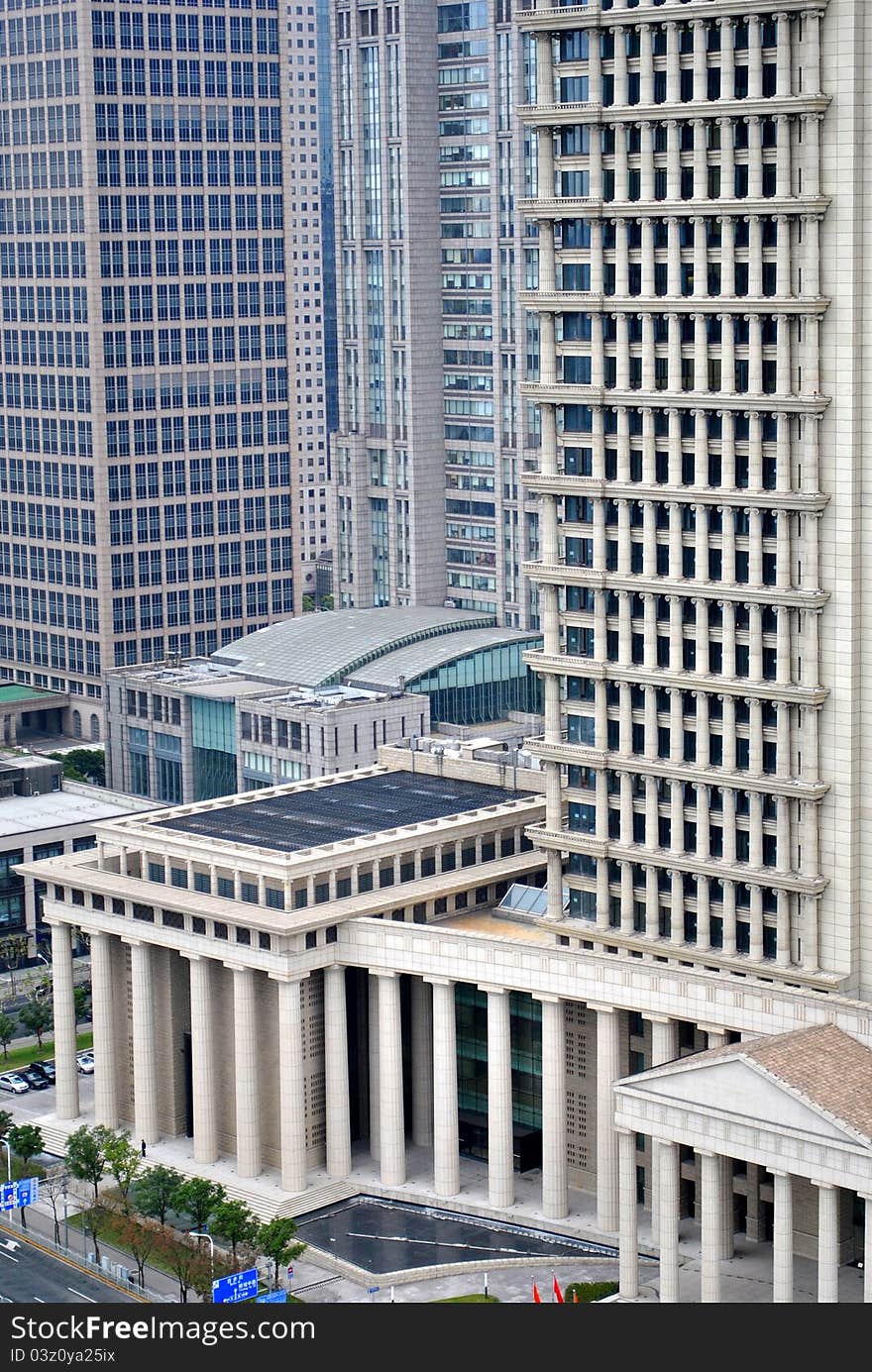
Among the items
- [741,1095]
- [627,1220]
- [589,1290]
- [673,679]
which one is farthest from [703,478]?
[589,1290]

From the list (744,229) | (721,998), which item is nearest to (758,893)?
(721,998)

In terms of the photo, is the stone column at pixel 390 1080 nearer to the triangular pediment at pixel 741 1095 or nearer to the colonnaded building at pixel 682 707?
the colonnaded building at pixel 682 707

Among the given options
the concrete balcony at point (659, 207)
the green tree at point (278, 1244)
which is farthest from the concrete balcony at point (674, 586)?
the green tree at point (278, 1244)

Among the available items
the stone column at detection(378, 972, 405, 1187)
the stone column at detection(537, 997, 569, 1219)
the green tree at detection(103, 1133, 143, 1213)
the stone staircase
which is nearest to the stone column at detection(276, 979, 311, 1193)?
the stone staircase

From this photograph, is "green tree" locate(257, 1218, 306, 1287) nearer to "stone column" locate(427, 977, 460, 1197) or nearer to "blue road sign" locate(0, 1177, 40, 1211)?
"stone column" locate(427, 977, 460, 1197)

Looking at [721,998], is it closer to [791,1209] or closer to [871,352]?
[791,1209]
